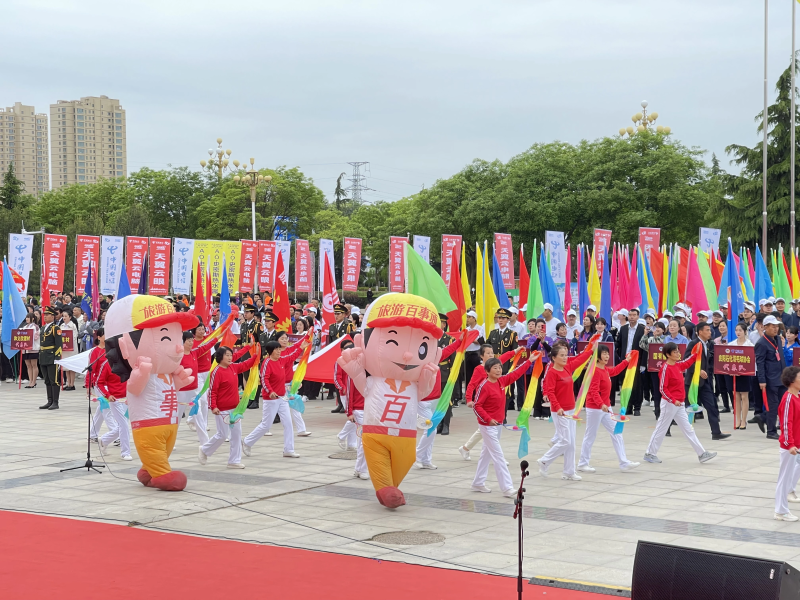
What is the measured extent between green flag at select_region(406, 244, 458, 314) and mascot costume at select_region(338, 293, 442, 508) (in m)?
1.92

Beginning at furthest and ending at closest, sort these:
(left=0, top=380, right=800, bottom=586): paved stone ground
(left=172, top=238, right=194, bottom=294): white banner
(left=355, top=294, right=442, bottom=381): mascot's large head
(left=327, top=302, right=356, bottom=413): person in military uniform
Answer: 1. (left=172, top=238, right=194, bottom=294): white banner
2. (left=327, top=302, right=356, bottom=413): person in military uniform
3. (left=355, top=294, right=442, bottom=381): mascot's large head
4. (left=0, top=380, right=800, bottom=586): paved stone ground

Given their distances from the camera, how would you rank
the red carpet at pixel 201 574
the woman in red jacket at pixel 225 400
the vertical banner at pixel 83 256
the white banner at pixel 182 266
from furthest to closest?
the white banner at pixel 182 266, the vertical banner at pixel 83 256, the woman in red jacket at pixel 225 400, the red carpet at pixel 201 574

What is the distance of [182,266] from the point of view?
28562 millimetres

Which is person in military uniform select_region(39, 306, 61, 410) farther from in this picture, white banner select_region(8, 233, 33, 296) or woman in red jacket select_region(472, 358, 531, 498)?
woman in red jacket select_region(472, 358, 531, 498)

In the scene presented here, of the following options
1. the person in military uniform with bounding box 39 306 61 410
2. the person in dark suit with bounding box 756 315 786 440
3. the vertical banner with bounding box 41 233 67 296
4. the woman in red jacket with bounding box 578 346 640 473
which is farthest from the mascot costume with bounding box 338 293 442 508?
the vertical banner with bounding box 41 233 67 296

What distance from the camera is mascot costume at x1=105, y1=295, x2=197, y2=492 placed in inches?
422

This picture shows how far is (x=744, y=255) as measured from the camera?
82.0 feet

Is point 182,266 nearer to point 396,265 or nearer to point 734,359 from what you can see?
point 396,265

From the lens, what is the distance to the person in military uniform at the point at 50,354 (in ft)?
60.6

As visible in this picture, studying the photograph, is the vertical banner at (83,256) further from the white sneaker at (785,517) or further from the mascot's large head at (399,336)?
the white sneaker at (785,517)

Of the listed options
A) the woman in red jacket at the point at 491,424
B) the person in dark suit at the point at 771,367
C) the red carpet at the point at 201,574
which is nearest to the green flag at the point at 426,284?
the woman in red jacket at the point at 491,424

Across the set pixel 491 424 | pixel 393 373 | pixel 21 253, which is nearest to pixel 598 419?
pixel 491 424

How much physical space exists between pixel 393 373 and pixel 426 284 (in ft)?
8.00

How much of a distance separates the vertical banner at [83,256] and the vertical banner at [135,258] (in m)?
0.92
